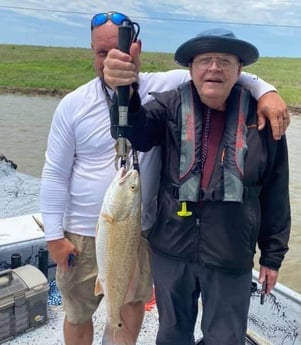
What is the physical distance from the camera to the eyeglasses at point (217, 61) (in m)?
2.39

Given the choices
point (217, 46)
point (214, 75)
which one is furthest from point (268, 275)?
point (217, 46)

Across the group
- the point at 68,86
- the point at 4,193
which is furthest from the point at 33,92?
the point at 4,193

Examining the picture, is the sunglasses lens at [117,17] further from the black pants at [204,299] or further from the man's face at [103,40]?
the black pants at [204,299]

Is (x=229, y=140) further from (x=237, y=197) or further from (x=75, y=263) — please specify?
(x=75, y=263)

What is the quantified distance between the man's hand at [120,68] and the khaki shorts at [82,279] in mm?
980

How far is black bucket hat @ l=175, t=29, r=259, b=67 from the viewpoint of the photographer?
7.80ft

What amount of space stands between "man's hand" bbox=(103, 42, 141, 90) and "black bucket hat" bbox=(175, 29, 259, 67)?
1.16ft

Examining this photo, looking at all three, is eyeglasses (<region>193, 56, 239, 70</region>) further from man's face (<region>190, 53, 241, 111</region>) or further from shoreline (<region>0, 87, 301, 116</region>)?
shoreline (<region>0, 87, 301, 116</region>)

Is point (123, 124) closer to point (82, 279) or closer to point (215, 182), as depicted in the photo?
point (215, 182)

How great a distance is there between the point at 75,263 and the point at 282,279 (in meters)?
5.00

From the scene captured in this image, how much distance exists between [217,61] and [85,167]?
886 millimetres

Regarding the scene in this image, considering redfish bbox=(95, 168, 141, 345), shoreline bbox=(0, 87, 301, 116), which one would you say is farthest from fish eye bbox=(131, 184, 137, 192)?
shoreline bbox=(0, 87, 301, 116)

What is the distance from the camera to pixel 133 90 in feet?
7.74

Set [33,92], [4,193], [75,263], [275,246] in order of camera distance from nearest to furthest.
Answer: [275,246] → [75,263] → [4,193] → [33,92]
